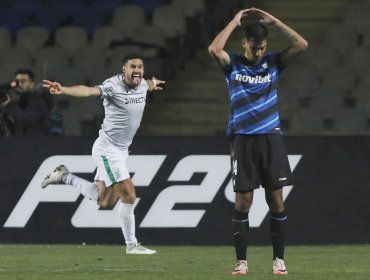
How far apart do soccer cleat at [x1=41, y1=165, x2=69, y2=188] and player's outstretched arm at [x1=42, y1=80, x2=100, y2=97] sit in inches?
83.4

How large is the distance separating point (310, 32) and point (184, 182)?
7.07 meters

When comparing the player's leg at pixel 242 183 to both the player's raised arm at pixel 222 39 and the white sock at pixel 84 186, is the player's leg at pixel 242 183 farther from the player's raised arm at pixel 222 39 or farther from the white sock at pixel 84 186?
the white sock at pixel 84 186

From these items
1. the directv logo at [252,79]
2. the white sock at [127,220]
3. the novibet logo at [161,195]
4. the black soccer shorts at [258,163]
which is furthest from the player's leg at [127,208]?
the directv logo at [252,79]

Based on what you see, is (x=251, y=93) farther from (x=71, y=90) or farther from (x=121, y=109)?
(x=121, y=109)

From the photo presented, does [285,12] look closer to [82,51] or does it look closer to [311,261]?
[82,51]

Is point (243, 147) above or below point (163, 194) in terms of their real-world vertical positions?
above

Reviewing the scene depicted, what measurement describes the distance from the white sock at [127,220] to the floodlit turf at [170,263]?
0.28 meters

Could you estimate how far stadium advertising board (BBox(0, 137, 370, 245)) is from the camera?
576 inches

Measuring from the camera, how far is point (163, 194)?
1474cm

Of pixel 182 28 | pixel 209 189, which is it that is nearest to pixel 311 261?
pixel 209 189

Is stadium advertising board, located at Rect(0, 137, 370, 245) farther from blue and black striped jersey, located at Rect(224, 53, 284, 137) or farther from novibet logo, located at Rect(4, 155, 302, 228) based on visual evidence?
blue and black striped jersey, located at Rect(224, 53, 284, 137)

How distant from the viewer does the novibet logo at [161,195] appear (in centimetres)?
1470

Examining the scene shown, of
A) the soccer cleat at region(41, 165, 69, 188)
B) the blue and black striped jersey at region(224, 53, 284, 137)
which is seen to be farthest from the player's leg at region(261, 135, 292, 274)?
the soccer cleat at region(41, 165, 69, 188)

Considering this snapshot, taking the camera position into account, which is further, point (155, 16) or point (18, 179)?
point (155, 16)
